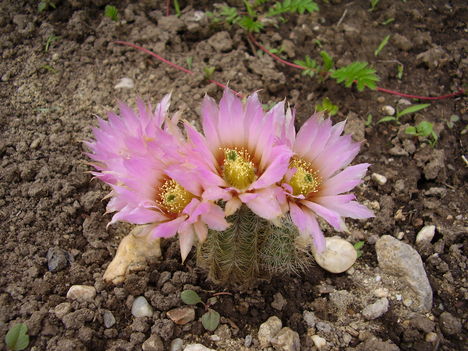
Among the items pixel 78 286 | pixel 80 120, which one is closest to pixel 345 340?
pixel 78 286

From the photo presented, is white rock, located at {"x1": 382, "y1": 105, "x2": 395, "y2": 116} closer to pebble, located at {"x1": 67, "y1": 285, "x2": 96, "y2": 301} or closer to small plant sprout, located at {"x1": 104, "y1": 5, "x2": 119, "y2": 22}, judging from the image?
small plant sprout, located at {"x1": 104, "y1": 5, "x2": 119, "y2": 22}

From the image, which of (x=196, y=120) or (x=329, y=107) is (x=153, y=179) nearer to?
(x=196, y=120)

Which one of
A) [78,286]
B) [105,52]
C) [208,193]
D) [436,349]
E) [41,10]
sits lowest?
[436,349]

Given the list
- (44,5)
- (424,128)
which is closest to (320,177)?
(424,128)

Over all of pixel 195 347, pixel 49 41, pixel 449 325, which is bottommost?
pixel 449 325

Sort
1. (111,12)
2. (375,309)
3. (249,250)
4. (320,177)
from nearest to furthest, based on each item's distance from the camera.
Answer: (320,177) < (249,250) < (375,309) < (111,12)

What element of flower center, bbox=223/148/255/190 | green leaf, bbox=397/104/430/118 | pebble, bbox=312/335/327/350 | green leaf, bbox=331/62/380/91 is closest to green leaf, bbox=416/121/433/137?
green leaf, bbox=397/104/430/118

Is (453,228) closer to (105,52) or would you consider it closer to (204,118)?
(204,118)
